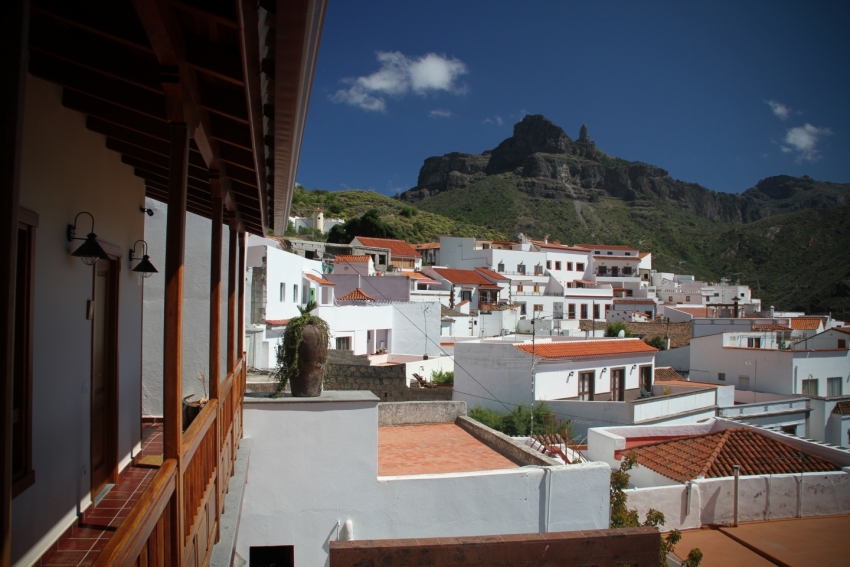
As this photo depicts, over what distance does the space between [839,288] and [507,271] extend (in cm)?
3145

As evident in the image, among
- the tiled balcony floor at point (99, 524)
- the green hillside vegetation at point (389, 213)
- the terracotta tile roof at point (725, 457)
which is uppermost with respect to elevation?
the green hillside vegetation at point (389, 213)

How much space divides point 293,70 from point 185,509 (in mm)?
2087

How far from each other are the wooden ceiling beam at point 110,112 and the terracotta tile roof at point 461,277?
37918mm

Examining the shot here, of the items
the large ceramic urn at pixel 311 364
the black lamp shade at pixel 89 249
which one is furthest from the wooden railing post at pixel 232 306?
the black lamp shade at pixel 89 249

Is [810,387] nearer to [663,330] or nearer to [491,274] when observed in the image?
[663,330]

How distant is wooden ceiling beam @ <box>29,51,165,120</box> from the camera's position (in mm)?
3053

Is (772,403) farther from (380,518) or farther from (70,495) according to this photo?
(70,495)

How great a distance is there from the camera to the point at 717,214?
11612 centimetres

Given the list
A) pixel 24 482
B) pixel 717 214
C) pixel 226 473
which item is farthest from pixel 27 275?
pixel 717 214

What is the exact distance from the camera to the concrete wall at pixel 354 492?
285 inches

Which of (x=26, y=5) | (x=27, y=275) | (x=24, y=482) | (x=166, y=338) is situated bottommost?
(x=24, y=482)

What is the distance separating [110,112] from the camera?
3645mm

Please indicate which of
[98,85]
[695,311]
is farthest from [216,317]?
[695,311]

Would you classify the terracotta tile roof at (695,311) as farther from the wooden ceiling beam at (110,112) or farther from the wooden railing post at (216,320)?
the wooden ceiling beam at (110,112)
